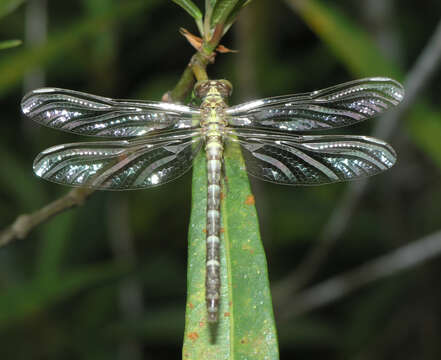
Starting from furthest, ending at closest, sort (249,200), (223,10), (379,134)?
(379,134)
(249,200)
(223,10)

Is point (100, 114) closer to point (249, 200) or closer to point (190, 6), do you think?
point (190, 6)

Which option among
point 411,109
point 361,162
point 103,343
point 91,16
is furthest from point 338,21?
point 103,343

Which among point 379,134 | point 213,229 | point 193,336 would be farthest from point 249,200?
point 379,134

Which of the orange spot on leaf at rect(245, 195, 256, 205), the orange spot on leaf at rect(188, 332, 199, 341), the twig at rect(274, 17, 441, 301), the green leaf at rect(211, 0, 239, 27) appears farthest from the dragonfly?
the twig at rect(274, 17, 441, 301)

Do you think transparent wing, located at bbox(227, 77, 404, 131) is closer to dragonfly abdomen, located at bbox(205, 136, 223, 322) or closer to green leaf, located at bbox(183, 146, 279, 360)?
dragonfly abdomen, located at bbox(205, 136, 223, 322)

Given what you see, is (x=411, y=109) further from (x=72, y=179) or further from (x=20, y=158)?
(x=20, y=158)

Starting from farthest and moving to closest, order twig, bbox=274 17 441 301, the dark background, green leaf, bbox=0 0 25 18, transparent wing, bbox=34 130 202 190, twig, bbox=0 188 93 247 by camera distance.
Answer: the dark background < twig, bbox=274 17 441 301 < green leaf, bbox=0 0 25 18 < transparent wing, bbox=34 130 202 190 < twig, bbox=0 188 93 247

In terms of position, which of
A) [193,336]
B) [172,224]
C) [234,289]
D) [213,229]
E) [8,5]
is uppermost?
[172,224]
